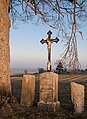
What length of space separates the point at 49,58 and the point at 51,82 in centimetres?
278

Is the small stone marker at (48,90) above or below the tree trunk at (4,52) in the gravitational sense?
below

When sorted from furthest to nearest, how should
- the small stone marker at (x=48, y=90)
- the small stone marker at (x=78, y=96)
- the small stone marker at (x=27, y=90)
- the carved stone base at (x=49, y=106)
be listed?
the small stone marker at (x=27, y=90), the small stone marker at (x=48, y=90), the carved stone base at (x=49, y=106), the small stone marker at (x=78, y=96)

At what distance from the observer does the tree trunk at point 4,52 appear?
9992 mm

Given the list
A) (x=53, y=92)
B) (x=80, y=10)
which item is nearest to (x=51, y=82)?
(x=53, y=92)

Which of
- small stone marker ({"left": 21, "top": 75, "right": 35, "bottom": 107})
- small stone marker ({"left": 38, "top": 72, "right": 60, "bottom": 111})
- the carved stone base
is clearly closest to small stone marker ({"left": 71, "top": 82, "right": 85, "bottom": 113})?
the carved stone base

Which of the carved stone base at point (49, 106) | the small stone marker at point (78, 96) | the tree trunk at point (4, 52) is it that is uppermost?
the tree trunk at point (4, 52)

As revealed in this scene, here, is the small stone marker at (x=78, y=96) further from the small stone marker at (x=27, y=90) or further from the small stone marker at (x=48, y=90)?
the small stone marker at (x=27, y=90)

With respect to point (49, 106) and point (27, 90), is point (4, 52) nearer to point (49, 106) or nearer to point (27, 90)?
point (27, 90)

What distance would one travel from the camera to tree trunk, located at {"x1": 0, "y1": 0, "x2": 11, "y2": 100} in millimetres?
9992

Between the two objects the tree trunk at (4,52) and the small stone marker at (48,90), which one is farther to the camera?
the tree trunk at (4,52)

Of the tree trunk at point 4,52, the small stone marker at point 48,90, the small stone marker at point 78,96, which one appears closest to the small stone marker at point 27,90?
the small stone marker at point 48,90

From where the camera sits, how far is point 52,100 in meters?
9.73

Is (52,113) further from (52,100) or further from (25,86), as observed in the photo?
(25,86)

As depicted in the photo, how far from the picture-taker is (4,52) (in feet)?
33.3
